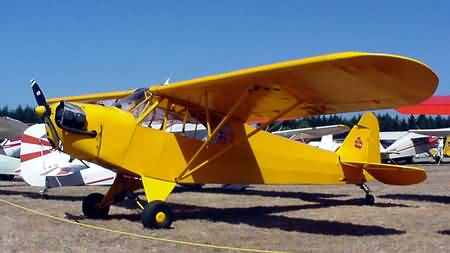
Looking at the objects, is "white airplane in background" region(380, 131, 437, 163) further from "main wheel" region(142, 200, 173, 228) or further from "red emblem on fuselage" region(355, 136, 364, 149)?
"main wheel" region(142, 200, 173, 228)

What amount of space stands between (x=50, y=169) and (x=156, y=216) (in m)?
5.45

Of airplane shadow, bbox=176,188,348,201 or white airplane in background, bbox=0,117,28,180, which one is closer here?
airplane shadow, bbox=176,188,348,201

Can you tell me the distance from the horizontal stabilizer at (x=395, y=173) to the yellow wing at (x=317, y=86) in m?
2.09

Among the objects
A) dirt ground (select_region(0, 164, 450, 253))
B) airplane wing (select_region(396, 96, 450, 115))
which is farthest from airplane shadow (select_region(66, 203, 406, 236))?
airplane wing (select_region(396, 96, 450, 115))

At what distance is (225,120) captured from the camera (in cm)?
897

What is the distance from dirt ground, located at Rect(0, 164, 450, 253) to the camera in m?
6.91

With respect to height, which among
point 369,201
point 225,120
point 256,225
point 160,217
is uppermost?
point 225,120

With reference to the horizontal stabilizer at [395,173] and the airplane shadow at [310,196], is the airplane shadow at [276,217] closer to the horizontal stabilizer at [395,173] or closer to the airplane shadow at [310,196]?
the airplane shadow at [310,196]

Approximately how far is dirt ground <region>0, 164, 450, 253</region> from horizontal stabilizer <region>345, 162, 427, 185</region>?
1.91ft

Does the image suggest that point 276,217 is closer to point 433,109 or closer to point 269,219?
point 269,219

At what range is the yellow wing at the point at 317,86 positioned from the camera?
6922 millimetres

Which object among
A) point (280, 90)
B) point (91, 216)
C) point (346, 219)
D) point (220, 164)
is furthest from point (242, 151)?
point (91, 216)

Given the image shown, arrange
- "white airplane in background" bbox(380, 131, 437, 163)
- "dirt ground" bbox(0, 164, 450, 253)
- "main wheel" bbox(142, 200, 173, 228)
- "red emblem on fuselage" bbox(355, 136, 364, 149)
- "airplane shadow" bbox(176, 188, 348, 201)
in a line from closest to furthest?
"dirt ground" bbox(0, 164, 450, 253), "main wheel" bbox(142, 200, 173, 228), "red emblem on fuselage" bbox(355, 136, 364, 149), "airplane shadow" bbox(176, 188, 348, 201), "white airplane in background" bbox(380, 131, 437, 163)

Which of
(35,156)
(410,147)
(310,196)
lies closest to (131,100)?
(35,156)
